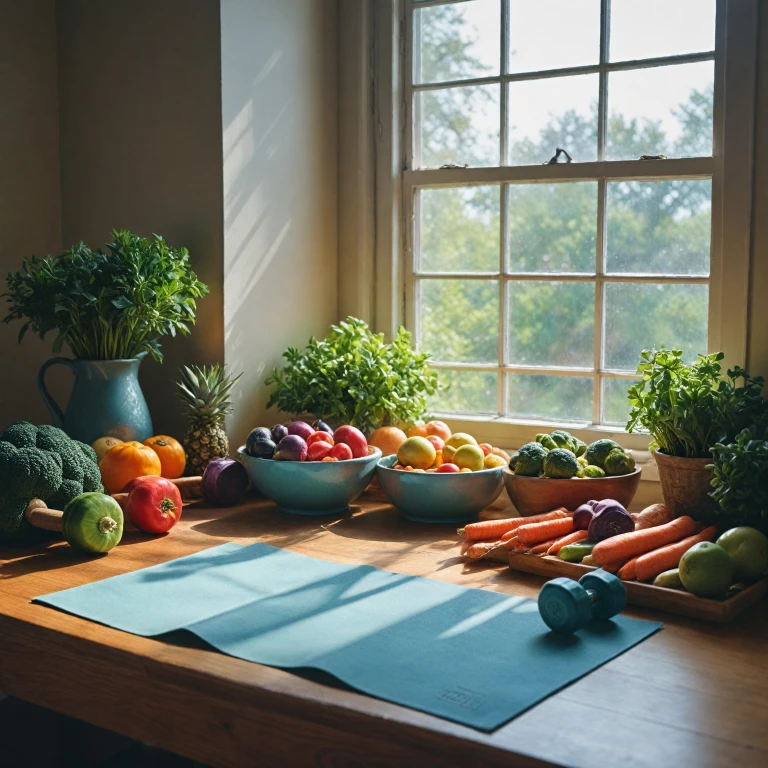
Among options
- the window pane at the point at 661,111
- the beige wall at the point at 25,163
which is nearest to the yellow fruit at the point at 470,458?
the window pane at the point at 661,111

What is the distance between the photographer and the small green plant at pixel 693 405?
185 cm

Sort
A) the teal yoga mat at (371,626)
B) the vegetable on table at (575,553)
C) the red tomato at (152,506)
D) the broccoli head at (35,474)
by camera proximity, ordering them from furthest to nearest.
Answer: the red tomato at (152,506)
the broccoli head at (35,474)
the vegetable on table at (575,553)
the teal yoga mat at (371,626)

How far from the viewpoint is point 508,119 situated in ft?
8.11

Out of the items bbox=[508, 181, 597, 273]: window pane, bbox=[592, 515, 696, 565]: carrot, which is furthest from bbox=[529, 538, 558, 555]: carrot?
bbox=[508, 181, 597, 273]: window pane

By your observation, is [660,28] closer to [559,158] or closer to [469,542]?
[559,158]

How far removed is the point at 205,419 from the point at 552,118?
1.13 metres

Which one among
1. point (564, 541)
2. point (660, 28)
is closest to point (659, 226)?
point (660, 28)

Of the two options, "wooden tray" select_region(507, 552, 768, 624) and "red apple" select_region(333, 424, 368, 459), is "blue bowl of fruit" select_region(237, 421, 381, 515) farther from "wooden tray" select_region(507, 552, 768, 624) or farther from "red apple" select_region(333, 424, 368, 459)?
"wooden tray" select_region(507, 552, 768, 624)

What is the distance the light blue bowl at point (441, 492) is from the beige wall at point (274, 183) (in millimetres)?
554

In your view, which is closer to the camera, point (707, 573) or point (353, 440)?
point (707, 573)

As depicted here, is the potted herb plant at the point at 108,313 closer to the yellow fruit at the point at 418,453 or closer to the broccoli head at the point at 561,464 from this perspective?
the yellow fruit at the point at 418,453

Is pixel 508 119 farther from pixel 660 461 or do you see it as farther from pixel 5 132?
pixel 5 132

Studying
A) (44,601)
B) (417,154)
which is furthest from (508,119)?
(44,601)

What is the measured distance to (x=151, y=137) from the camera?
2.48 m
